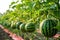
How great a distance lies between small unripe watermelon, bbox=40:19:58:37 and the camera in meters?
→ 1.93

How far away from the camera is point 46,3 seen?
5.87 ft

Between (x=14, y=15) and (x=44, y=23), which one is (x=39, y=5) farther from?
(x=14, y=15)

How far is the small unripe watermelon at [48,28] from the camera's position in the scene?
6.33ft

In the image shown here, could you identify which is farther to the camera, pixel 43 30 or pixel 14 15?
pixel 14 15

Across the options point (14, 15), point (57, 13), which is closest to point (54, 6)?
point (57, 13)

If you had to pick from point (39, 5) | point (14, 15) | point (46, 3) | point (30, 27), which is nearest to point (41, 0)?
point (39, 5)

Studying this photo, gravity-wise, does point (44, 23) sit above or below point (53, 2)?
below

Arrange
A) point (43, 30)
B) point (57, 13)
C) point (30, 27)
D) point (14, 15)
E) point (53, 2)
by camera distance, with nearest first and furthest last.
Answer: point (57, 13) → point (53, 2) → point (43, 30) → point (30, 27) → point (14, 15)

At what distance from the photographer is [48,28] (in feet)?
6.49

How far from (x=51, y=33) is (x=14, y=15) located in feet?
5.62

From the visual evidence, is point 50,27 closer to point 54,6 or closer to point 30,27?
point 54,6

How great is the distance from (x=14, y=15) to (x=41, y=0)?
166 centimetres

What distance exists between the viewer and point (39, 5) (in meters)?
2.01

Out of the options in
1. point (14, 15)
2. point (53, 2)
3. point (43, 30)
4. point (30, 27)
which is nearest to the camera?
point (53, 2)
